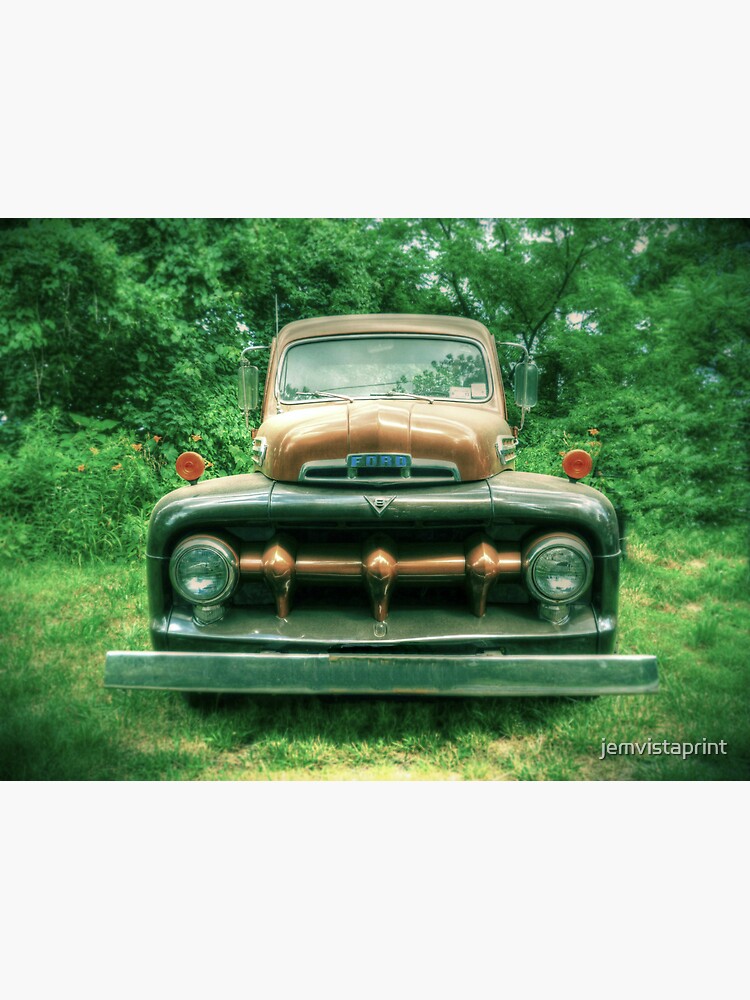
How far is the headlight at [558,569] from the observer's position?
2.29 metres

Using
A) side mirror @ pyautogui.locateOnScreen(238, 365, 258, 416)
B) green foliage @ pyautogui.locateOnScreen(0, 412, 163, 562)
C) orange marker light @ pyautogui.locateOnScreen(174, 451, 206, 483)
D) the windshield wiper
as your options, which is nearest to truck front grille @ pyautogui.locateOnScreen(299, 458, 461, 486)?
orange marker light @ pyautogui.locateOnScreen(174, 451, 206, 483)

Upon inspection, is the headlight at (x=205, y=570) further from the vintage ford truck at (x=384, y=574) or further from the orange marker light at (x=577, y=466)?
the orange marker light at (x=577, y=466)

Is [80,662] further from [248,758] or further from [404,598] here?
[404,598]

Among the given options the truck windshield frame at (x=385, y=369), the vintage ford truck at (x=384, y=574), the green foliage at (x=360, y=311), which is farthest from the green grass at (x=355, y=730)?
the truck windshield frame at (x=385, y=369)

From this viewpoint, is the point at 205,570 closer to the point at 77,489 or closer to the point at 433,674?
the point at 433,674

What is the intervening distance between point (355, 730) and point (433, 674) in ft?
1.85

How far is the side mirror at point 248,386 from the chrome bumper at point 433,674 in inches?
61.0

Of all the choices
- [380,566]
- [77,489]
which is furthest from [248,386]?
[380,566]

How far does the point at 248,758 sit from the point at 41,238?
2.50 meters

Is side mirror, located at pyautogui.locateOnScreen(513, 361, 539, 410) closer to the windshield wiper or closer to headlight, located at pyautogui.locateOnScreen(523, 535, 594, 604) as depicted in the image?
the windshield wiper

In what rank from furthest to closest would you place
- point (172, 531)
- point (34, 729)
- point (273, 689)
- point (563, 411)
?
1. point (563, 411)
2. point (34, 729)
3. point (172, 531)
4. point (273, 689)

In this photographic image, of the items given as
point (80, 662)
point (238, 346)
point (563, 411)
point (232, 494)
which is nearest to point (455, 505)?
point (232, 494)

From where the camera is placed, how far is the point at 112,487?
354 cm

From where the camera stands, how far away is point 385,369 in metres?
3.03
